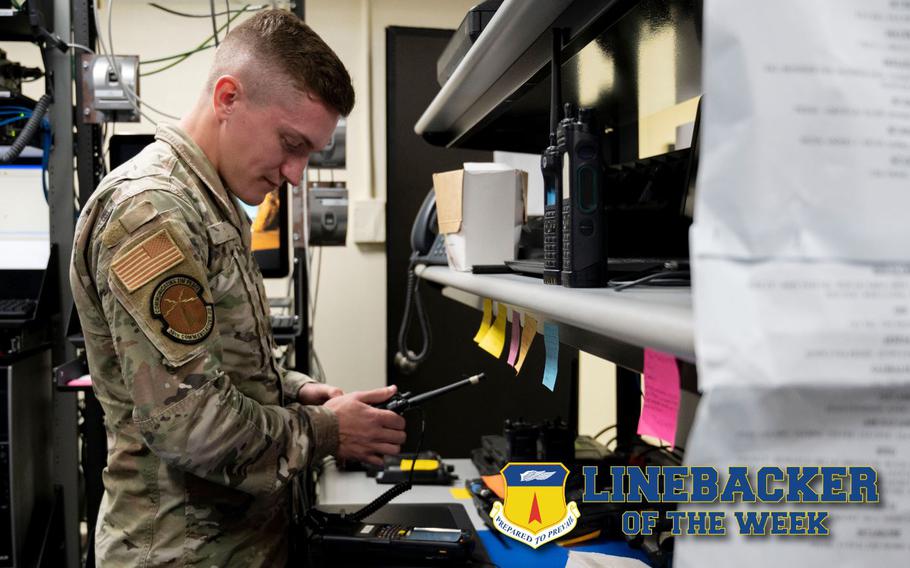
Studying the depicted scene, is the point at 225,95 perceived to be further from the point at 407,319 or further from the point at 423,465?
the point at 407,319

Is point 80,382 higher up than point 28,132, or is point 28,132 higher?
point 28,132

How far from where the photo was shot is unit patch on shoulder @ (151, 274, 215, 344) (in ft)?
3.22

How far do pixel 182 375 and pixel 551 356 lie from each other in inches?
20.2

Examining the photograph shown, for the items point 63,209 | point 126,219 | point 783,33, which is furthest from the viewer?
point 63,209

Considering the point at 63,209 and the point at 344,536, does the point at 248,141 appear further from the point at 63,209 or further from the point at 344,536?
the point at 63,209

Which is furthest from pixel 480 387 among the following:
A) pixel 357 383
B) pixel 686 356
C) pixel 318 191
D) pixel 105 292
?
pixel 686 356

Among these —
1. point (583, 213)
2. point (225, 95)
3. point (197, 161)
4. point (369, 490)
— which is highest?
point (225, 95)

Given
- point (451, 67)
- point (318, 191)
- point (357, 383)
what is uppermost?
point (451, 67)

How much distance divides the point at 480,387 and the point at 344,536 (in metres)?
1.99

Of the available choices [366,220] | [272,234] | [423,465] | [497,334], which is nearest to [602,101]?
[497,334]

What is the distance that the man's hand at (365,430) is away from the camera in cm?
123

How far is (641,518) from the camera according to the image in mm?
1056

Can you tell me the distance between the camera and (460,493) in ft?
5.07

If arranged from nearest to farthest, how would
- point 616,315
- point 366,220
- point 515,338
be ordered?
point 616,315, point 515,338, point 366,220
